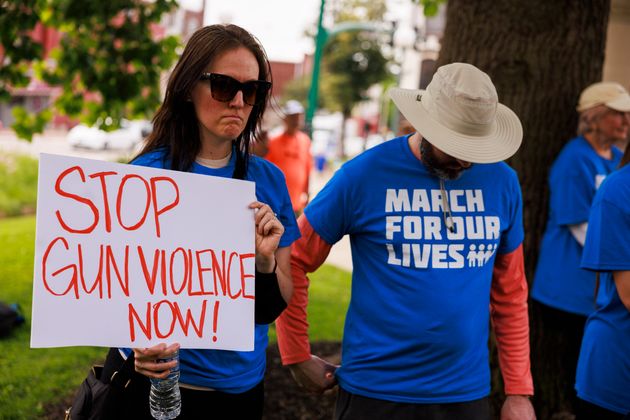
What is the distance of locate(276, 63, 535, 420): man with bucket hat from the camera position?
2.31 metres

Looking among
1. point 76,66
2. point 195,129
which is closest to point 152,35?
point 76,66

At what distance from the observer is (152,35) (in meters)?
7.14

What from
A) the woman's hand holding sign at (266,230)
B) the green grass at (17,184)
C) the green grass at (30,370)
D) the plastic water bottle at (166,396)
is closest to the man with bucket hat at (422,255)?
the woman's hand holding sign at (266,230)

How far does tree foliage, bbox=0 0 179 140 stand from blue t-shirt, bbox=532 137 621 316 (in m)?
4.15

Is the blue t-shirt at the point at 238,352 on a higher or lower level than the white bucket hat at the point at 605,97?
lower

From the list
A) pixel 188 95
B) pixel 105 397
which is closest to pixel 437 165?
pixel 188 95

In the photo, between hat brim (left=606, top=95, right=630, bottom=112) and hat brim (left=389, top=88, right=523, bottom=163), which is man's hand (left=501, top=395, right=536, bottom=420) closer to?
hat brim (left=389, top=88, right=523, bottom=163)

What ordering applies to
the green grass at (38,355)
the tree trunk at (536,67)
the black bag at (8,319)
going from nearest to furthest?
the tree trunk at (536,67) → the green grass at (38,355) → the black bag at (8,319)

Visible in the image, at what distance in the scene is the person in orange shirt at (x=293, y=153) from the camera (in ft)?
25.2

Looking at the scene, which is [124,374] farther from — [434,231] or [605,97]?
[605,97]

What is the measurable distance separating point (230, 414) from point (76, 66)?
18.0 feet

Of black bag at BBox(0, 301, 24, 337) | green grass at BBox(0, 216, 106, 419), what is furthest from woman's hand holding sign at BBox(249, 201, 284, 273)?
black bag at BBox(0, 301, 24, 337)

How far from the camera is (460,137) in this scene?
2316 mm

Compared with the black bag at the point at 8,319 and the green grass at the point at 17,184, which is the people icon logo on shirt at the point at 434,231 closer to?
the black bag at the point at 8,319
